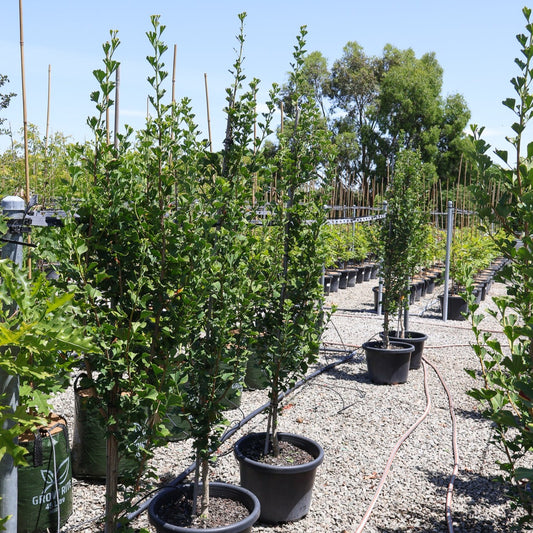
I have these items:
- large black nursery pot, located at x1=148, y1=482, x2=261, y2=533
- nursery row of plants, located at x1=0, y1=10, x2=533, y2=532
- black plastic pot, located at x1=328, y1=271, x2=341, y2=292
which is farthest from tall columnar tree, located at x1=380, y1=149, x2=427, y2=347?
black plastic pot, located at x1=328, y1=271, x2=341, y2=292

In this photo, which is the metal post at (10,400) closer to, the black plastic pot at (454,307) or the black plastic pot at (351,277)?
the black plastic pot at (454,307)

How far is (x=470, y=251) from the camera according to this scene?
12859 mm

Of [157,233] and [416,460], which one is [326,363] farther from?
[157,233]

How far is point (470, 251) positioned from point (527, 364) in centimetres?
1095

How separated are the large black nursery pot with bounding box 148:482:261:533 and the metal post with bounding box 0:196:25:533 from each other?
0.75 metres

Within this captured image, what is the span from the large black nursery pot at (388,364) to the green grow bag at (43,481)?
402 cm

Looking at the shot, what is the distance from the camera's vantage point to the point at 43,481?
114 inches

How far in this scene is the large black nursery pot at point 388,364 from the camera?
6.20m

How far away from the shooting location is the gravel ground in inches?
137

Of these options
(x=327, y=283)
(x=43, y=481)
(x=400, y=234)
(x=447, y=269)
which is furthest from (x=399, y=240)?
(x=327, y=283)

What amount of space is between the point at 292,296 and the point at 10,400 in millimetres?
2062

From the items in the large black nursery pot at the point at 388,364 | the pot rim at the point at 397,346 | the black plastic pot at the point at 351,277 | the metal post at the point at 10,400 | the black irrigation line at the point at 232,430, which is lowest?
the black irrigation line at the point at 232,430

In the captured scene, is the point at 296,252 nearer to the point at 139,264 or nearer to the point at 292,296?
the point at 292,296

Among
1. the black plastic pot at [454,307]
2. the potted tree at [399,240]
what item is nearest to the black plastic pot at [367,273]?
the black plastic pot at [454,307]
